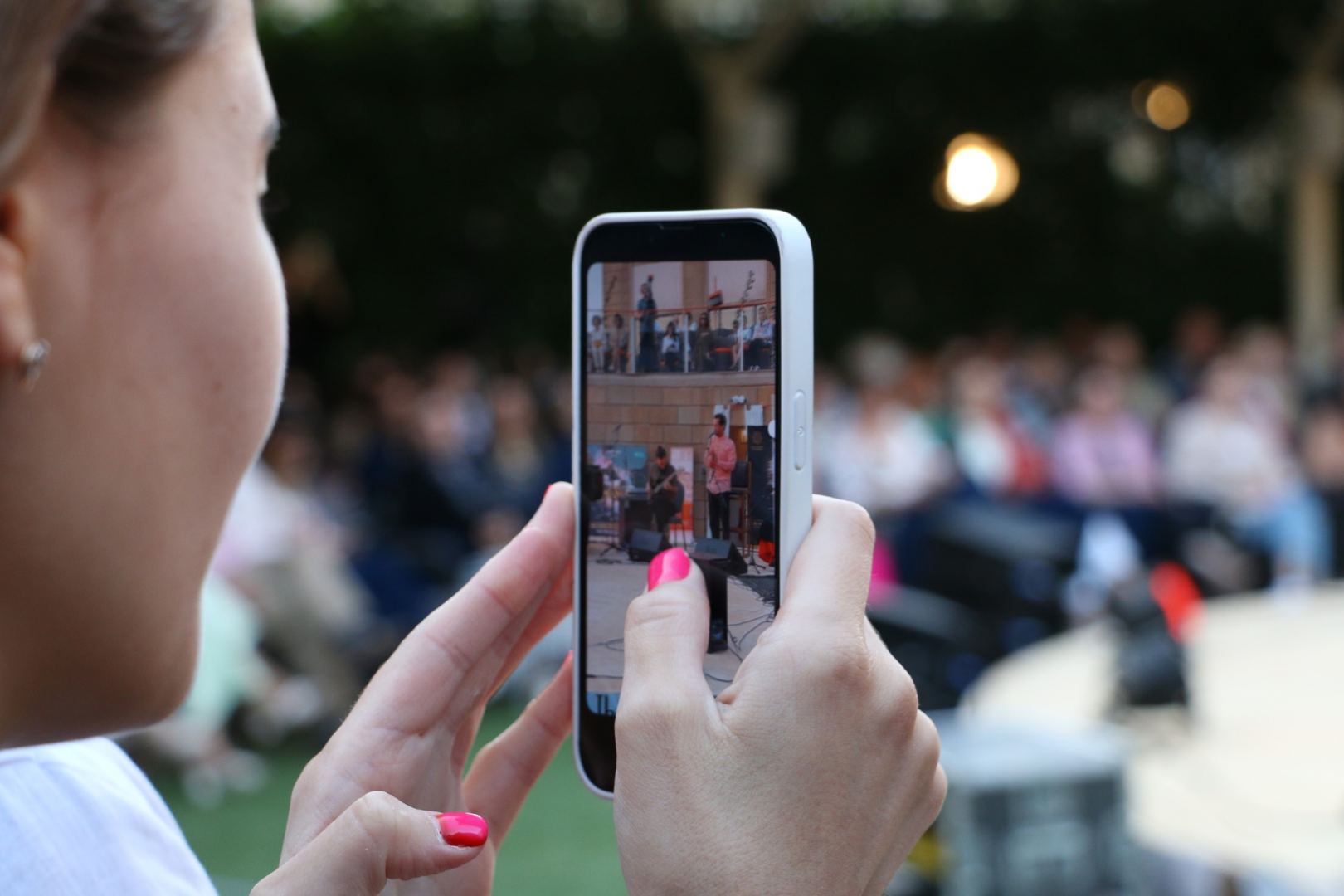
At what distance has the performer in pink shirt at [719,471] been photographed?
895 millimetres

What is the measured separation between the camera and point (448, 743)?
→ 91 centimetres

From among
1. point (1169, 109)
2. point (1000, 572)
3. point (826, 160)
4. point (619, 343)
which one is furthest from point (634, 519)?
point (1169, 109)

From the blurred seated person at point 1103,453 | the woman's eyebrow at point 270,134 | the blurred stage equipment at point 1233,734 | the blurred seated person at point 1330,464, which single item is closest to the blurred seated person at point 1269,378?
the blurred seated person at point 1103,453

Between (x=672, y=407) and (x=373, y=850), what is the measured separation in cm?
35

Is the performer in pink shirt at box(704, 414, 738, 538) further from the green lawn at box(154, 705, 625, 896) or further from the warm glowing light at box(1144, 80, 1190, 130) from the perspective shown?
the warm glowing light at box(1144, 80, 1190, 130)

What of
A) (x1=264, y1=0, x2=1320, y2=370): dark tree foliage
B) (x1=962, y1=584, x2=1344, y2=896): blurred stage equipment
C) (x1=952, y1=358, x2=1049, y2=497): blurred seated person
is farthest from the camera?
(x1=264, y1=0, x2=1320, y2=370): dark tree foliage

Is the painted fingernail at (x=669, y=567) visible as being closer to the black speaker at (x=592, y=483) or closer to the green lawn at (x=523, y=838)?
the black speaker at (x=592, y=483)

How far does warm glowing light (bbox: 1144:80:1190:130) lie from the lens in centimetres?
1081

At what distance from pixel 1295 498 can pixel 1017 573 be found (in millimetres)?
1646

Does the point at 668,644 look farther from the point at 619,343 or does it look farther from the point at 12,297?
the point at 12,297

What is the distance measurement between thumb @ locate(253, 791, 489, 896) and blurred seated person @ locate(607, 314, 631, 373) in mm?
334

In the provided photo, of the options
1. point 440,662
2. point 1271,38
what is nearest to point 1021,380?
point 1271,38

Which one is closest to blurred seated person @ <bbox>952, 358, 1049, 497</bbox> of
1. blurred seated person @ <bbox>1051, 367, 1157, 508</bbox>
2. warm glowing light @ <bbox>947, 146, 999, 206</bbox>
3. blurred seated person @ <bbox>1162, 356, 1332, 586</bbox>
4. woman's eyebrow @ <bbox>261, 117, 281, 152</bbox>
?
blurred seated person @ <bbox>1051, 367, 1157, 508</bbox>

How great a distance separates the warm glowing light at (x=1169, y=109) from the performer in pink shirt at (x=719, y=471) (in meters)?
10.9
